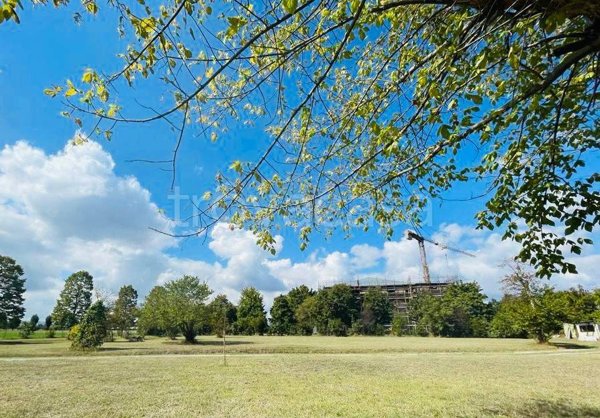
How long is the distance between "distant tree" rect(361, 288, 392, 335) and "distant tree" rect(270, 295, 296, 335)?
1124 cm

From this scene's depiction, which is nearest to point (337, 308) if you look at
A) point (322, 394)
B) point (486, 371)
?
point (486, 371)

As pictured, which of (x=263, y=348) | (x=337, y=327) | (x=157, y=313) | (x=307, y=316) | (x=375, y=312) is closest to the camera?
(x=263, y=348)

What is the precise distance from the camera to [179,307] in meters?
30.7

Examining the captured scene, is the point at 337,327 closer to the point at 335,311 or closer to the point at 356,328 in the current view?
the point at 335,311

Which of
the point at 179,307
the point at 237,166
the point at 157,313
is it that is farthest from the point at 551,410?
the point at 157,313

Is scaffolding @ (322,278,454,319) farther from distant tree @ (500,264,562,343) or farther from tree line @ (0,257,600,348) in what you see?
distant tree @ (500,264,562,343)

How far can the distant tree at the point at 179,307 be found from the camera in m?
30.5

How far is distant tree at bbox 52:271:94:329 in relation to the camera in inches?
1929

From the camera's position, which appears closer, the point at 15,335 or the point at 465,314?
the point at 15,335

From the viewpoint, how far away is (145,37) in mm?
2588

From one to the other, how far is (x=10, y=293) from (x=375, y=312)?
47320 mm

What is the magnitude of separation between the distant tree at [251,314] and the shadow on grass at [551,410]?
50686mm

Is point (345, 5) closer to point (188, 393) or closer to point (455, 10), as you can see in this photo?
point (455, 10)

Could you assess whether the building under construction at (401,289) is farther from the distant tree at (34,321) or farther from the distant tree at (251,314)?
the distant tree at (34,321)
